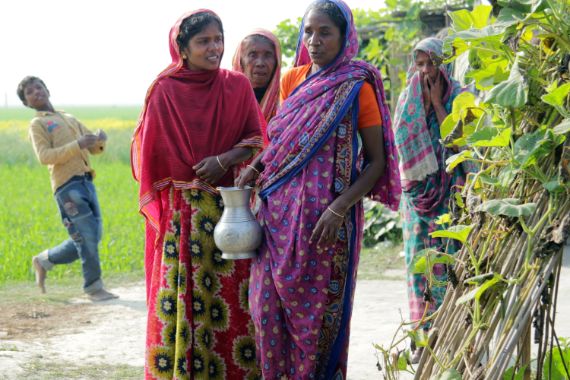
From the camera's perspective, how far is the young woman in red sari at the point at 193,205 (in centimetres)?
455

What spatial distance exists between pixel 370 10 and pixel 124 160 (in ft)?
67.4

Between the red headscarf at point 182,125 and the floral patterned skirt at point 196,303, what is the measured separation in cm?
10

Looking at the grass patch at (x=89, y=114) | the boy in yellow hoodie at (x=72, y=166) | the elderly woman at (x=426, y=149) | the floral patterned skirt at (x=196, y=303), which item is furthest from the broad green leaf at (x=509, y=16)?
the grass patch at (x=89, y=114)

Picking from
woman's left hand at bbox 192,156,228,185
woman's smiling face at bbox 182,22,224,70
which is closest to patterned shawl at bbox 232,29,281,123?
woman's smiling face at bbox 182,22,224,70

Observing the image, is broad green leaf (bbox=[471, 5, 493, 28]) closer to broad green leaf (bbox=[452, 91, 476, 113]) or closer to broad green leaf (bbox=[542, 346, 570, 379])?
broad green leaf (bbox=[452, 91, 476, 113])

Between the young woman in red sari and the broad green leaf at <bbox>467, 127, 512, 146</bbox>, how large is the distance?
1.91 meters

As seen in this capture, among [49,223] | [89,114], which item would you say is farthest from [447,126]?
[89,114]

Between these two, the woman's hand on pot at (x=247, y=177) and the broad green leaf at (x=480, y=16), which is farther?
the woman's hand on pot at (x=247, y=177)

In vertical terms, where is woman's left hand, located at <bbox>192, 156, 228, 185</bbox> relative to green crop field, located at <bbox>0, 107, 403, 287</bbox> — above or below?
above

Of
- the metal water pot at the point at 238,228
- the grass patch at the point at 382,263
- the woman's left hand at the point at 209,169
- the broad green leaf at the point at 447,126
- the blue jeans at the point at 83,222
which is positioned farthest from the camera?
the grass patch at the point at 382,263

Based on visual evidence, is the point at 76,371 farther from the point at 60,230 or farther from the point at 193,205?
the point at 60,230

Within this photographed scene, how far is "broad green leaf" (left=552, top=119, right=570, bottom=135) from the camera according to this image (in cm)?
256

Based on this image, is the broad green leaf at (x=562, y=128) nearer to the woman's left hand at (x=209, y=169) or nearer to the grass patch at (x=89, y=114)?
the woman's left hand at (x=209, y=169)

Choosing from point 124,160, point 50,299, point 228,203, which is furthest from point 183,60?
point 124,160
